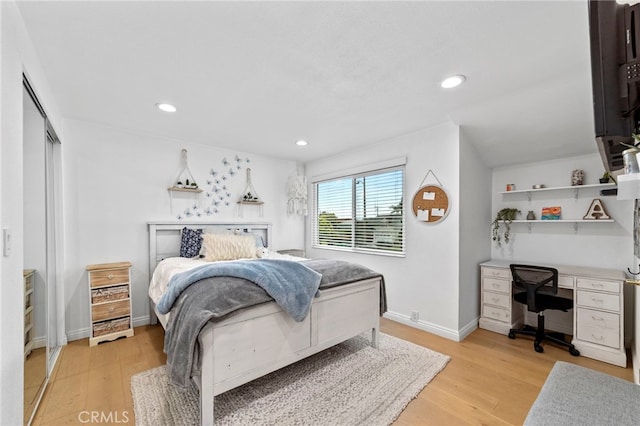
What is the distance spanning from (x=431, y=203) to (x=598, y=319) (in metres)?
1.77

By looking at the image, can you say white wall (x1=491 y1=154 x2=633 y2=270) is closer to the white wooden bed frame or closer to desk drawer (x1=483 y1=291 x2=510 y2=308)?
desk drawer (x1=483 y1=291 x2=510 y2=308)

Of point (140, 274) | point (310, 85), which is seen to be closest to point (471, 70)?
point (310, 85)

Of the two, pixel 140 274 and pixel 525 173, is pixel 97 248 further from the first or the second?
pixel 525 173

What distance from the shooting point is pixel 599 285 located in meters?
2.53

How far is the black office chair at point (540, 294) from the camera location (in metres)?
2.63

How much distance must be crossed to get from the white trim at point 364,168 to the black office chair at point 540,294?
65.2 inches

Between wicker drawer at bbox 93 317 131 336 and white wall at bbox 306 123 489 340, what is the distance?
2985 mm

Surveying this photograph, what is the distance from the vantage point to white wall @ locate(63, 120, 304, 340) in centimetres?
293

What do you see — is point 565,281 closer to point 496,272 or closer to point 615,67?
point 496,272

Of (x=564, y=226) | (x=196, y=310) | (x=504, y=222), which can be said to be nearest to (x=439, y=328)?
(x=504, y=222)

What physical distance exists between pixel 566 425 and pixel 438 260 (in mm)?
2224

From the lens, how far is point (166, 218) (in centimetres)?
348

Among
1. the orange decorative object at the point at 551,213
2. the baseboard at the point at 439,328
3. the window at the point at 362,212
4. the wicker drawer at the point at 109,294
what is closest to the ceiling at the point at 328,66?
the orange decorative object at the point at 551,213

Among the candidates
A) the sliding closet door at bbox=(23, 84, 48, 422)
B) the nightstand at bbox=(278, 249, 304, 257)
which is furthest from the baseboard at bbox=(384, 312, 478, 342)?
the sliding closet door at bbox=(23, 84, 48, 422)
